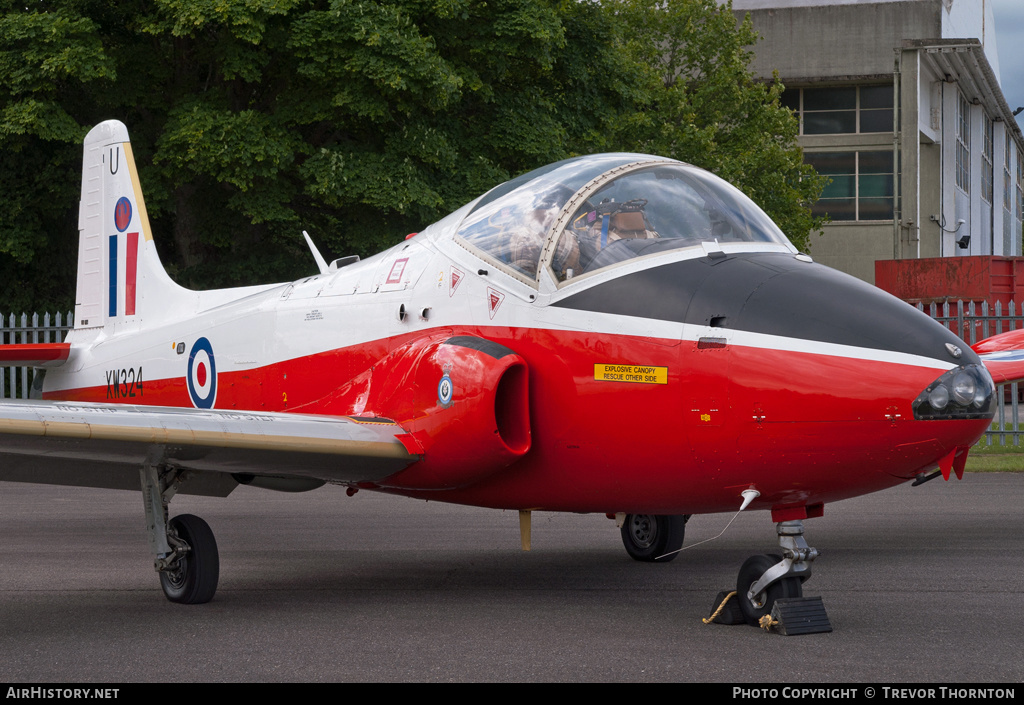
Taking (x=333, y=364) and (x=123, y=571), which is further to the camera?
(x=123, y=571)

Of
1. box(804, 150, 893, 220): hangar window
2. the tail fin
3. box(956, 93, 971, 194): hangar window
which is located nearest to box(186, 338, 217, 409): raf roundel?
the tail fin

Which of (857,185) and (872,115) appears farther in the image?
(872,115)

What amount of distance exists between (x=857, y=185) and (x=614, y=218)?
4184cm

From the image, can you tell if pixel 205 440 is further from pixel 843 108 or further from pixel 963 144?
pixel 963 144

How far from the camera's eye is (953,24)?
4672 centimetres

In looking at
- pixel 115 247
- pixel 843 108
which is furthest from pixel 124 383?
pixel 843 108

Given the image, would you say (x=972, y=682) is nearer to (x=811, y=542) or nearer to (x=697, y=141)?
(x=811, y=542)

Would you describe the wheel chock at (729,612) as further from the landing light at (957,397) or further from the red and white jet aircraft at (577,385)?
the landing light at (957,397)

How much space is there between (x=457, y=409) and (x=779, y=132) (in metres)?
29.9

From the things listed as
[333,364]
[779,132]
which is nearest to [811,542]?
[333,364]

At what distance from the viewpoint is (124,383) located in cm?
907

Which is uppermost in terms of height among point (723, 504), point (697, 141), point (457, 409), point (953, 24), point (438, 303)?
point (953, 24)

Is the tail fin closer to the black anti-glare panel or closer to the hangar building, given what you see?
the black anti-glare panel

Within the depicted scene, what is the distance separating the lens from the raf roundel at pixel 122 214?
33.6ft
